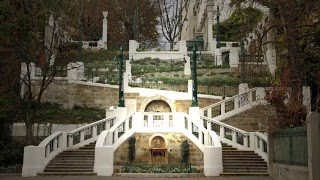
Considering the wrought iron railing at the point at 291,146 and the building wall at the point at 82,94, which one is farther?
the building wall at the point at 82,94

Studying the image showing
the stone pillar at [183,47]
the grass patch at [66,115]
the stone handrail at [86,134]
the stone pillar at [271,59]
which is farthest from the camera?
the stone pillar at [183,47]

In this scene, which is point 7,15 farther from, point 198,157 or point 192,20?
point 192,20

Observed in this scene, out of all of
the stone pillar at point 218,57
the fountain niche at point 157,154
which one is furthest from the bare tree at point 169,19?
the fountain niche at point 157,154

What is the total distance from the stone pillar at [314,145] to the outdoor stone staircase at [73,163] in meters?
9.56

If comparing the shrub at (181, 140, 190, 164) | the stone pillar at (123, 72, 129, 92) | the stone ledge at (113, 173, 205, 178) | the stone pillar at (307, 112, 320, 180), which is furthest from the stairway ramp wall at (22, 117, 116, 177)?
the stone pillar at (307, 112, 320, 180)

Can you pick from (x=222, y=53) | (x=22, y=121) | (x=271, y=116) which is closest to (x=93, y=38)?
(x=222, y=53)

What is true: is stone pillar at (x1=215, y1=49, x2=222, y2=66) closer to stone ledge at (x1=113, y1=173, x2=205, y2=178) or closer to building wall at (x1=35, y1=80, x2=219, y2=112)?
building wall at (x1=35, y1=80, x2=219, y2=112)

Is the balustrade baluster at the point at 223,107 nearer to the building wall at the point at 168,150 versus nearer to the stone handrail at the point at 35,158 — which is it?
A: the building wall at the point at 168,150

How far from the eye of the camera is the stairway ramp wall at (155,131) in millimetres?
18281

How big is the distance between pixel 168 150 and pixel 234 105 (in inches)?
226

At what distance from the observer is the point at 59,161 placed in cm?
1952

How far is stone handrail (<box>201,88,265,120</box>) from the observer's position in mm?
25000

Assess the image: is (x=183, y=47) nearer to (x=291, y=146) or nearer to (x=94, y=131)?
(x=94, y=131)

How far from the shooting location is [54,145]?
2012 centimetres
